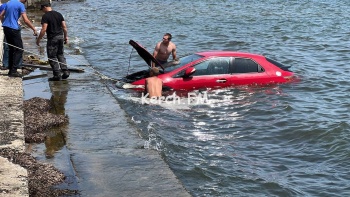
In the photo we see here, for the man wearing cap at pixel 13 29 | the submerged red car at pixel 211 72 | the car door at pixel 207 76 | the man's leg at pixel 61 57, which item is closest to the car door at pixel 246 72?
the submerged red car at pixel 211 72

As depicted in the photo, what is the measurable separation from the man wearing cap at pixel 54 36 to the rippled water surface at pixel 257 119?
1.48 m

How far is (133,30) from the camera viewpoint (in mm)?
30344

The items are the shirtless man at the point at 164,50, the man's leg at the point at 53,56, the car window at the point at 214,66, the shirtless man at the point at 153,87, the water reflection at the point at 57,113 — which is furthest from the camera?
the shirtless man at the point at 164,50

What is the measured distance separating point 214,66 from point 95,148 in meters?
6.00

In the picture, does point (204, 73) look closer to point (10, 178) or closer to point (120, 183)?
point (120, 183)

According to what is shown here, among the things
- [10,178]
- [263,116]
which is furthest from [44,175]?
[263,116]

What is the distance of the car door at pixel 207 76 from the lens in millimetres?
14953

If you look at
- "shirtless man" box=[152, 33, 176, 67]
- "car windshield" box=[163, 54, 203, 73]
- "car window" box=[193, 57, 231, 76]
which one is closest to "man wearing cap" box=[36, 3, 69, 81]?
"car windshield" box=[163, 54, 203, 73]

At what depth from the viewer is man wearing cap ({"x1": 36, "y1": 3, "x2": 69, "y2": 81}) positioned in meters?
14.6

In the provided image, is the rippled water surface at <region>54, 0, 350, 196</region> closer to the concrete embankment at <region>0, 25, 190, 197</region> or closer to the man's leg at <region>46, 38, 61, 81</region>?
the concrete embankment at <region>0, 25, 190, 197</region>

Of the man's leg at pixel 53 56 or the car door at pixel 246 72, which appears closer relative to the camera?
the man's leg at pixel 53 56

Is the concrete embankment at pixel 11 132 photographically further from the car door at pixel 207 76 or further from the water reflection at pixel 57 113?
the car door at pixel 207 76

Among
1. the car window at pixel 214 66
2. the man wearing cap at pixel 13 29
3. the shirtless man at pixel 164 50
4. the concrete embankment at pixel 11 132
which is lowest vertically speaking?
the concrete embankment at pixel 11 132

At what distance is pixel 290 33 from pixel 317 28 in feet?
8.04
